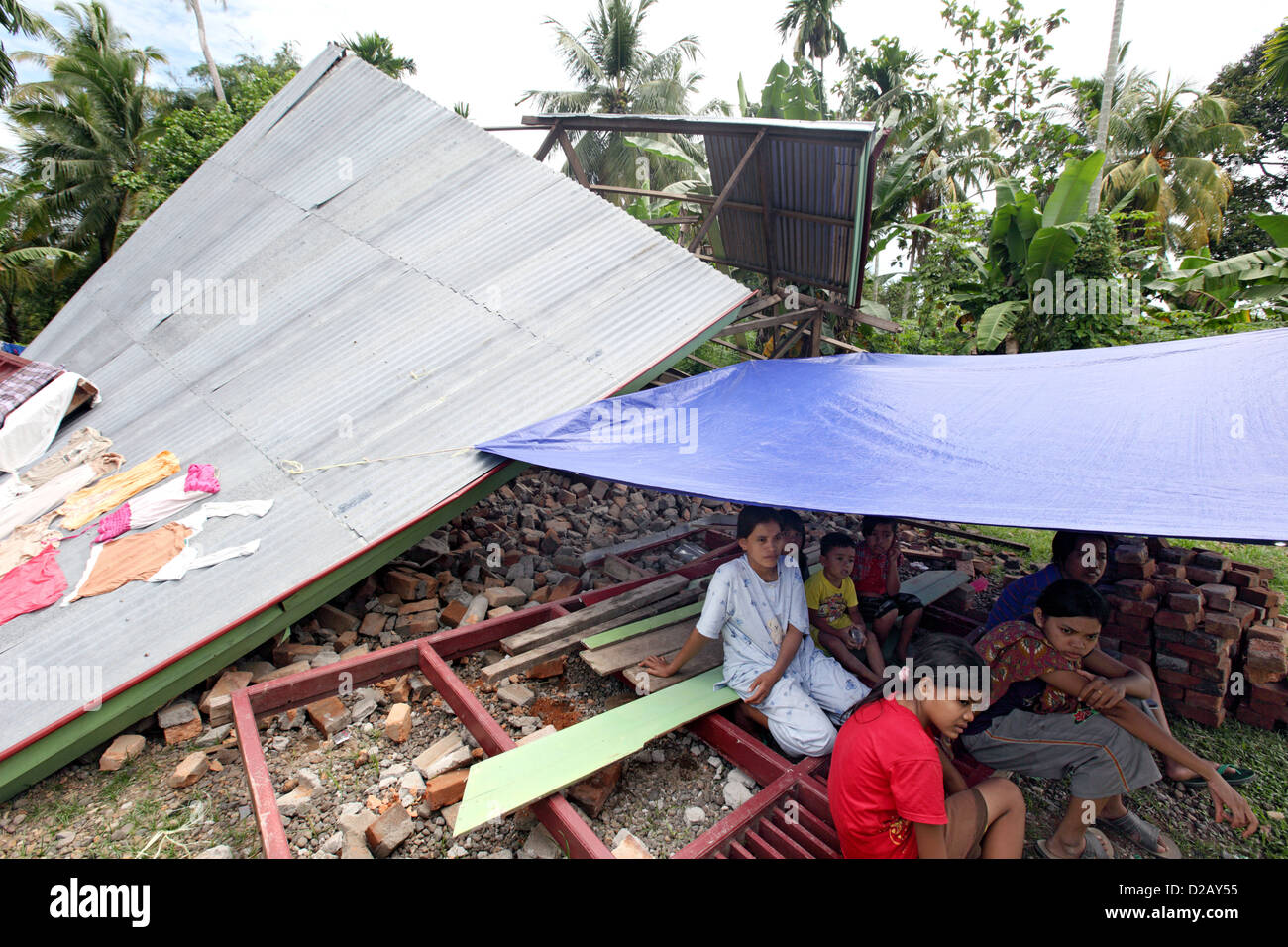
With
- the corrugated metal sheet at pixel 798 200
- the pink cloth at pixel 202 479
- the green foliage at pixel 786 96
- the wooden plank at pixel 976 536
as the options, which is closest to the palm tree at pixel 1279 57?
the green foliage at pixel 786 96

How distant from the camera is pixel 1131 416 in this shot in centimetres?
335

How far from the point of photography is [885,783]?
7.48ft

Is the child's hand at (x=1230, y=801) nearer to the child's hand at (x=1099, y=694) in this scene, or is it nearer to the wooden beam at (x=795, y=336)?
the child's hand at (x=1099, y=694)

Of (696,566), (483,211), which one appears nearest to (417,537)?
(696,566)

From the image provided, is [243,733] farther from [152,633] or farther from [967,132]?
[967,132]

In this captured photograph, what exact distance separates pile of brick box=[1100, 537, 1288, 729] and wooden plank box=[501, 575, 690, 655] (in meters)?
2.90

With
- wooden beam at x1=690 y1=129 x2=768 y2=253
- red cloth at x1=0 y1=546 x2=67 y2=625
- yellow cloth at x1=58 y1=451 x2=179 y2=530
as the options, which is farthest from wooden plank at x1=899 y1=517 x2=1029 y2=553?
red cloth at x1=0 y1=546 x2=67 y2=625

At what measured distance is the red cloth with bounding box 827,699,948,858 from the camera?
7.11ft

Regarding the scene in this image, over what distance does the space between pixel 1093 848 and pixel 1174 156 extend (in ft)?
74.6

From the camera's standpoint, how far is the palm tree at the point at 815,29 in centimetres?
2530

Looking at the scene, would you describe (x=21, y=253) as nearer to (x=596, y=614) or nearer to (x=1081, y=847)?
(x=596, y=614)

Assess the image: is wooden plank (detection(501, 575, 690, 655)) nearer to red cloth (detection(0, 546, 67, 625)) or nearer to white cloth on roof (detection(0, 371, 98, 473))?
red cloth (detection(0, 546, 67, 625))

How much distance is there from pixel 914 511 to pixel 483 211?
492 centimetres

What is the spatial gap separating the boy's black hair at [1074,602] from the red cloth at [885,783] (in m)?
1.00
